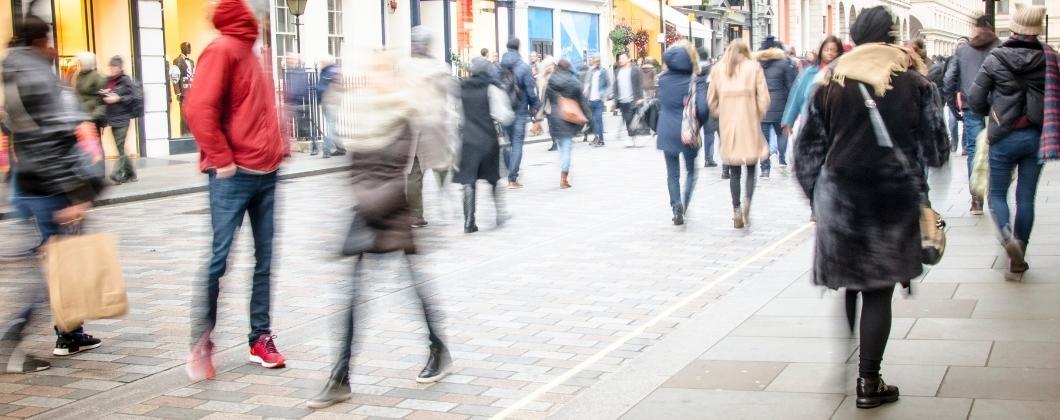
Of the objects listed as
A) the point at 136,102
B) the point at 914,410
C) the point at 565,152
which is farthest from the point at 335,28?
the point at 914,410

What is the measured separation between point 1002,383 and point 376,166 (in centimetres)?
268

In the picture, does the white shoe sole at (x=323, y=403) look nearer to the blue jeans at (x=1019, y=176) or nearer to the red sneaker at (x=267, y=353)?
the red sneaker at (x=267, y=353)

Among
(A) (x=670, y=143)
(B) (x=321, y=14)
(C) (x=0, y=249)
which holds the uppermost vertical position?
(B) (x=321, y=14)

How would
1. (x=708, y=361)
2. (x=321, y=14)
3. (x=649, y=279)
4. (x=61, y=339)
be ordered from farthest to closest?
(x=321, y=14) → (x=649, y=279) → (x=61, y=339) → (x=708, y=361)

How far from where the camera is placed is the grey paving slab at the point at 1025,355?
220 inches

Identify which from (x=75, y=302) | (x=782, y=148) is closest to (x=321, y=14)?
(x=782, y=148)

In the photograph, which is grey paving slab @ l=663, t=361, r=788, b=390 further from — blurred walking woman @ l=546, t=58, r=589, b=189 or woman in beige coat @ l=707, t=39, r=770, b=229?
blurred walking woman @ l=546, t=58, r=589, b=189

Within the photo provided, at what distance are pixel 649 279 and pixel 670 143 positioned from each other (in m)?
2.98

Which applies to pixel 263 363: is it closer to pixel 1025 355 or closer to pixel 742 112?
pixel 1025 355

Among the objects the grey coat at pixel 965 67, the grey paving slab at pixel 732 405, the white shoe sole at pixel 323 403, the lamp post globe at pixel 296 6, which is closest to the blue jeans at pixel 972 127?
the grey coat at pixel 965 67

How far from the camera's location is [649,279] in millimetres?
8508

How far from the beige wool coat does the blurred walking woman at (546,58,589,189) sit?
3552 millimetres

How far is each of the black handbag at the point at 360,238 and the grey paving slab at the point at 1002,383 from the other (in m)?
2.36

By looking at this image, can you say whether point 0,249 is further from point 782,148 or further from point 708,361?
point 782,148
